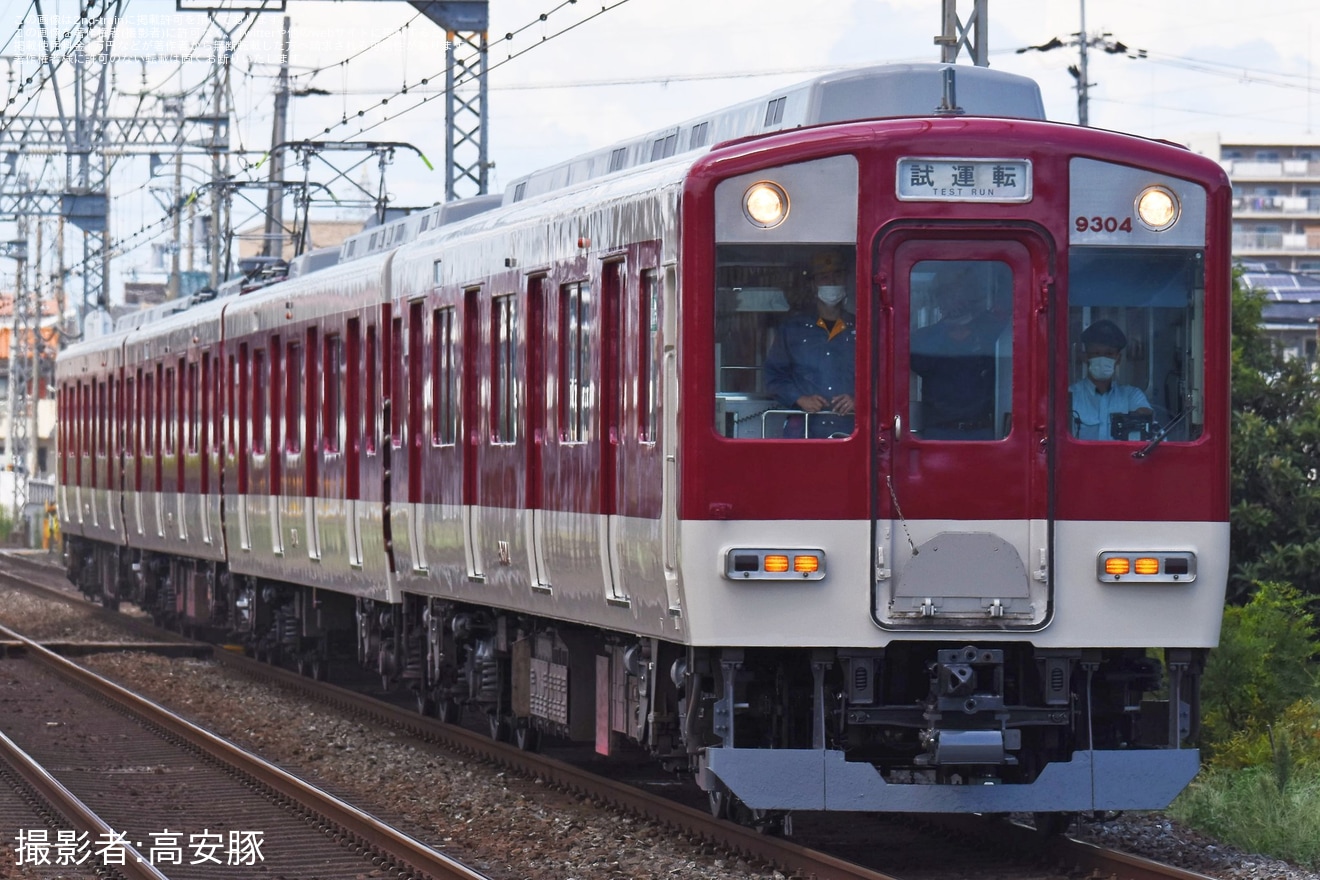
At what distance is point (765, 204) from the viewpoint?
946 centimetres

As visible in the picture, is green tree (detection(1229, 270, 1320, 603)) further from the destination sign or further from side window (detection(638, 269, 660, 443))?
the destination sign

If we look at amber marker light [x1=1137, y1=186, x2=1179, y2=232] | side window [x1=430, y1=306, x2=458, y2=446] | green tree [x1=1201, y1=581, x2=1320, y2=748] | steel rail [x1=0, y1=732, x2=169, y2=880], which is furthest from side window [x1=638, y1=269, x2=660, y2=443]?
green tree [x1=1201, y1=581, x2=1320, y2=748]

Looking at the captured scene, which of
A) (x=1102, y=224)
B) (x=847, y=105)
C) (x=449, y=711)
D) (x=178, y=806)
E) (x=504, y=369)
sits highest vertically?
(x=847, y=105)

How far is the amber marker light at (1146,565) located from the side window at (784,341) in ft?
4.11

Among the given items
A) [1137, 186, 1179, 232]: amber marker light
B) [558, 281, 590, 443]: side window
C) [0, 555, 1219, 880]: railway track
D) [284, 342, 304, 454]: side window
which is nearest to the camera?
[0, 555, 1219, 880]: railway track

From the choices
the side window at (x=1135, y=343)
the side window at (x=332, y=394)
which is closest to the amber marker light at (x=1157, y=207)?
the side window at (x=1135, y=343)

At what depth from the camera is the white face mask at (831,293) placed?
9.44m

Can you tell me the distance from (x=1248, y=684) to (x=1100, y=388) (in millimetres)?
4785

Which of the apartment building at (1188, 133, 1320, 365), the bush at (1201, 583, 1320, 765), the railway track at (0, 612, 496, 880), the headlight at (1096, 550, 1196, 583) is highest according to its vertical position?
the apartment building at (1188, 133, 1320, 365)

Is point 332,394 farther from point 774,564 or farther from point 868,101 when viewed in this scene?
point 774,564

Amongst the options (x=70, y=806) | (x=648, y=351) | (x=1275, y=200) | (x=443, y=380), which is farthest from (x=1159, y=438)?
(x=1275, y=200)

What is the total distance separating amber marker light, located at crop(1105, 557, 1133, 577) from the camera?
9445mm

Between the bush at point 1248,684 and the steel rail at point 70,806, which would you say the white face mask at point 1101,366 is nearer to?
the bush at point 1248,684

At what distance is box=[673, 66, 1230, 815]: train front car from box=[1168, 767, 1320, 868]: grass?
2.68 ft
